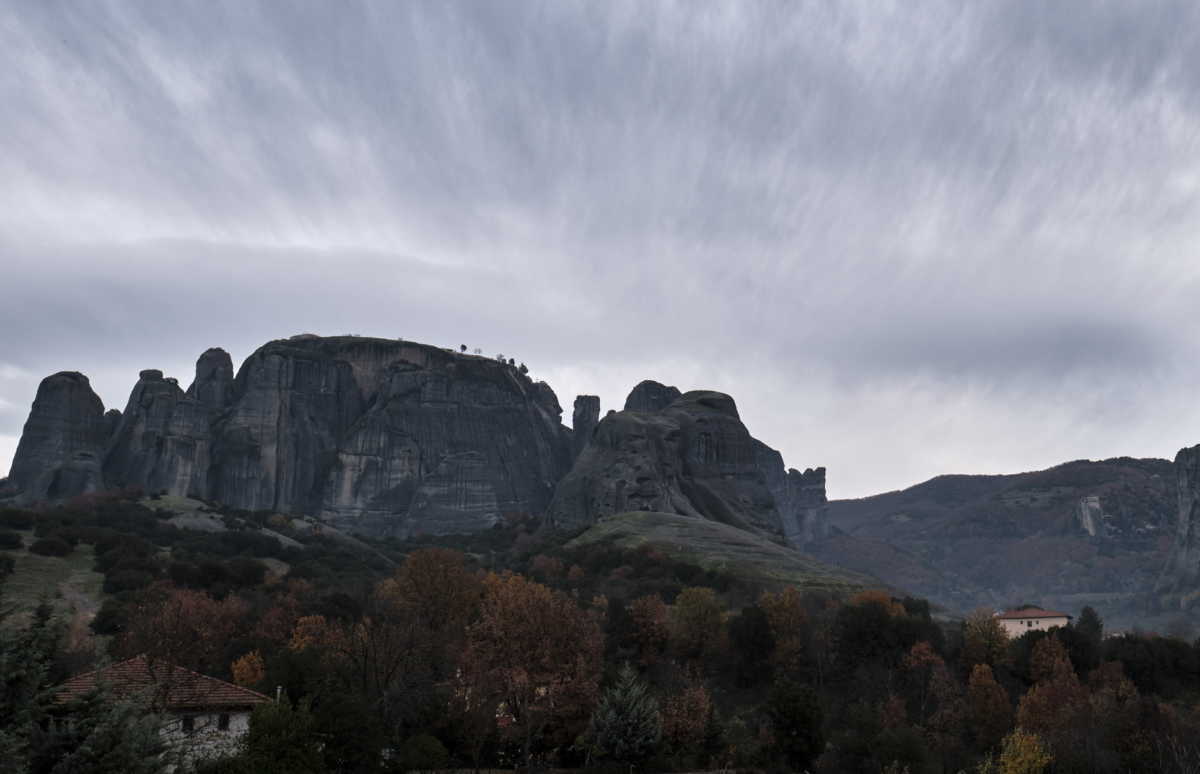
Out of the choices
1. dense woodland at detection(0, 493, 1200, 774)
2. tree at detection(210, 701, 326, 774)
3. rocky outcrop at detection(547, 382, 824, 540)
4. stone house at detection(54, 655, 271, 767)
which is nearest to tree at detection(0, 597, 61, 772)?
dense woodland at detection(0, 493, 1200, 774)

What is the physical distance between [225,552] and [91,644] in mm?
49076

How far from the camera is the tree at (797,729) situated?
145 feet

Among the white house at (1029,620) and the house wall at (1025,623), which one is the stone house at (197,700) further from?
the house wall at (1025,623)

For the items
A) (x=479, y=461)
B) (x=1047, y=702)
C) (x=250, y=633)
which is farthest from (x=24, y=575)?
(x=479, y=461)

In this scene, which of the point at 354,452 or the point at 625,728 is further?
the point at 354,452

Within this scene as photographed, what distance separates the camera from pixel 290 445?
607 feet

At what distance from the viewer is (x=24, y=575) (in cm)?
8281

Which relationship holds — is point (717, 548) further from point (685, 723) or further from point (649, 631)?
point (685, 723)

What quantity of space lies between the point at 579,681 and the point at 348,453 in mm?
152498

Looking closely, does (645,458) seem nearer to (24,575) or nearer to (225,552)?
(225,552)

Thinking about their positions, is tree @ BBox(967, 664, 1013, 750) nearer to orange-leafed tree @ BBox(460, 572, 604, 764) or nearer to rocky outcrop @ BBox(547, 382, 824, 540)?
orange-leafed tree @ BBox(460, 572, 604, 764)

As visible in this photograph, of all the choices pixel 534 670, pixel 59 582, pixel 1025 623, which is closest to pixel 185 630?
pixel 534 670

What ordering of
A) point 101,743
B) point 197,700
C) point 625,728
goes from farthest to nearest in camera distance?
point 625,728 → point 197,700 → point 101,743

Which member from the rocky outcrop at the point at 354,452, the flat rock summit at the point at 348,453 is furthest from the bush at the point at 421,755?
the rocky outcrop at the point at 354,452
